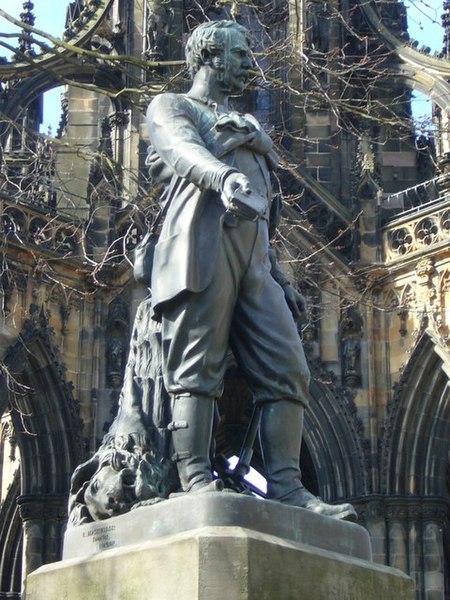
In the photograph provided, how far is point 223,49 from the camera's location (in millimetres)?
5840

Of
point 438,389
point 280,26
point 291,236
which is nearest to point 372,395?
point 438,389

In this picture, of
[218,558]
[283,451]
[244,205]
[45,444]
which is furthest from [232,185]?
[45,444]

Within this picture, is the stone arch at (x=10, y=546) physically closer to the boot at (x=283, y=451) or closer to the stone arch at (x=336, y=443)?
the stone arch at (x=336, y=443)

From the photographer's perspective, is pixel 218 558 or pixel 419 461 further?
pixel 419 461

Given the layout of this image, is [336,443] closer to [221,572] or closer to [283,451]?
[283,451]

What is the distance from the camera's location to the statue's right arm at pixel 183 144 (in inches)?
212

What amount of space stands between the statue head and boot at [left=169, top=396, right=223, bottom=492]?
4.33 feet

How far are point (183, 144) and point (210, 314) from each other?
64cm

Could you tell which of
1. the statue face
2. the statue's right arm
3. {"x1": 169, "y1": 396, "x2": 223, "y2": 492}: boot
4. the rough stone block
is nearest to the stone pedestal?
the rough stone block

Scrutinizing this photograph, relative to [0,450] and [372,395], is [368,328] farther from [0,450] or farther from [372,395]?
[0,450]

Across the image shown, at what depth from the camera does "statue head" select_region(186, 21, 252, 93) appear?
5.83 m

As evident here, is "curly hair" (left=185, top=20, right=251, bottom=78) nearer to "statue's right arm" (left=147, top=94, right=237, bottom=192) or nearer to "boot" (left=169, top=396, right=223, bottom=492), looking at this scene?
"statue's right arm" (left=147, top=94, right=237, bottom=192)

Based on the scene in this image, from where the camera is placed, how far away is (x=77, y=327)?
1934 centimetres

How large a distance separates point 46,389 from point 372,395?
13.6 ft
